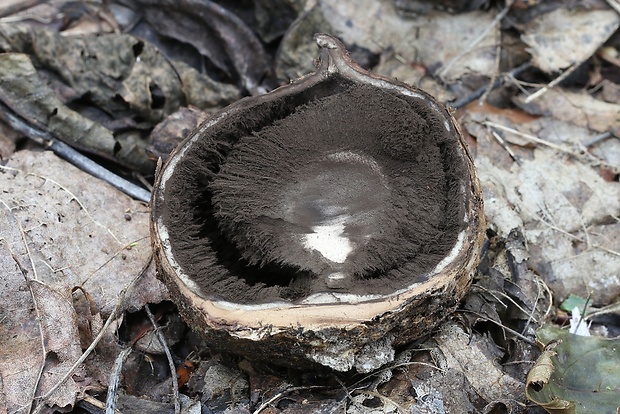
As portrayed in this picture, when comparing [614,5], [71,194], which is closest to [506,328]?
[71,194]

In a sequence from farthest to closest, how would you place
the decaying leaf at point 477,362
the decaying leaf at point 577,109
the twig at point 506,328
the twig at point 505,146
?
the decaying leaf at point 577,109 → the twig at point 505,146 → the twig at point 506,328 → the decaying leaf at point 477,362

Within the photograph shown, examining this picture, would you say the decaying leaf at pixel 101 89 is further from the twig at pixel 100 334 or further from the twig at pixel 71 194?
the twig at pixel 100 334

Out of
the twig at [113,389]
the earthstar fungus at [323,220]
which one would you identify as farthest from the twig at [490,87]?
the twig at [113,389]

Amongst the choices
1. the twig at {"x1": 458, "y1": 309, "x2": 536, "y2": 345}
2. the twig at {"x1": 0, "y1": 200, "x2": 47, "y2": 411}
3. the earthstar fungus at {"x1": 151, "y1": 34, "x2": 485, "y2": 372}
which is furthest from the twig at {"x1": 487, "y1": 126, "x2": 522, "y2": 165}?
the twig at {"x1": 0, "y1": 200, "x2": 47, "y2": 411}

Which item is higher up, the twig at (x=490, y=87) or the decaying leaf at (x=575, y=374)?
the twig at (x=490, y=87)

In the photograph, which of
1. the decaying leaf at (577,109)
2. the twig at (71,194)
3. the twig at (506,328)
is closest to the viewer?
the twig at (506,328)

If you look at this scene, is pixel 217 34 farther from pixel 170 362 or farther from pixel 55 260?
pixel 170 362
